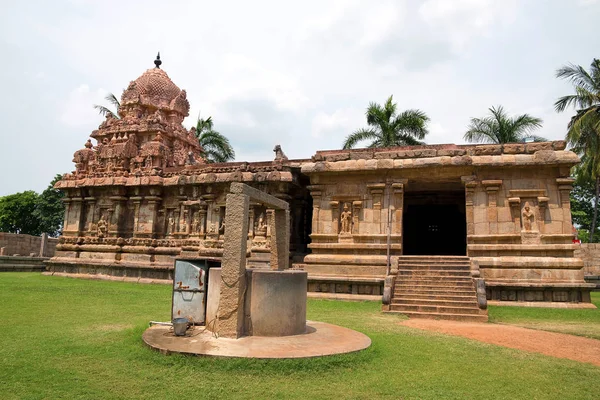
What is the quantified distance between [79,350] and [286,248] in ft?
12.9

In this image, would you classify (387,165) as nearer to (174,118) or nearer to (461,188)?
(461,188)

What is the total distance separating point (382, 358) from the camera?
243 inches

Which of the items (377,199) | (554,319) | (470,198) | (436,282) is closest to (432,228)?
(470,198)

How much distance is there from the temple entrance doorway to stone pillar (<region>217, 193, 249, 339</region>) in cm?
1398

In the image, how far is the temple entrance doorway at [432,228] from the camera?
2014cm

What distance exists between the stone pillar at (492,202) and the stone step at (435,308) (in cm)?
395

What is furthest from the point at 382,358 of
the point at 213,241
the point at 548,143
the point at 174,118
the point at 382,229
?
the point at 174,118

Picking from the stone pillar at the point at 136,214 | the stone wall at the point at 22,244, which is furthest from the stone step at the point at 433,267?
the stone wall at the point at 22,244

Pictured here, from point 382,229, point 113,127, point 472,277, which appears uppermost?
point 113,127

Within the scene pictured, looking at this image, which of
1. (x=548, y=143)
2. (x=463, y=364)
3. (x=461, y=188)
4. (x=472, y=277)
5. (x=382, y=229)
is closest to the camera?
(x=463, y=364)

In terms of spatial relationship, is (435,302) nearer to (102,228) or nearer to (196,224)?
(196,224)

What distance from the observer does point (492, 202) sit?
13945mm

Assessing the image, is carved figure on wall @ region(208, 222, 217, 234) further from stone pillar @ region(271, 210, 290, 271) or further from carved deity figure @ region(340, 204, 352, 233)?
stone pillar @ region(271, 210, 290, 271)

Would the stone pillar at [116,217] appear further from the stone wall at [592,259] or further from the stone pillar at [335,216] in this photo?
the stone wall at [592,259]
